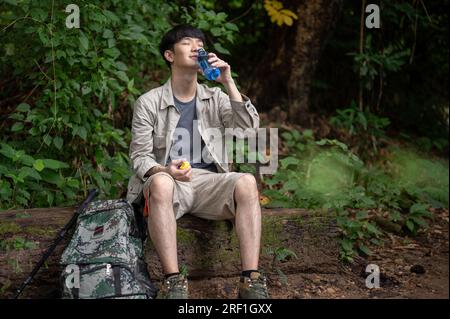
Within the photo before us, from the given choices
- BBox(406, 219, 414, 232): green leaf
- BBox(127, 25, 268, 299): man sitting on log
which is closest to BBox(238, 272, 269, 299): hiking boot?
BBox(127, 25, 268, 299): man sitting on log

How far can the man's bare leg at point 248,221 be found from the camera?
418cm

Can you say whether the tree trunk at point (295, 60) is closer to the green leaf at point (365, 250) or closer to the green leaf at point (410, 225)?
the green leaf at point (410, 225)

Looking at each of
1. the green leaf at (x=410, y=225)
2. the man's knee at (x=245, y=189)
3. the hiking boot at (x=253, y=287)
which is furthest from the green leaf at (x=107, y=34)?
the green leaf at (x=410, y=225)

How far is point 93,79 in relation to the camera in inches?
206

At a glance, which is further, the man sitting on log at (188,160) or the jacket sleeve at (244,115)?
the jacket sleeve at (244,115)

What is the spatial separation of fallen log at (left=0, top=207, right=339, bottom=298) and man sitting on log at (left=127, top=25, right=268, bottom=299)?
24cm

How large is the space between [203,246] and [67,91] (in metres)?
1.66

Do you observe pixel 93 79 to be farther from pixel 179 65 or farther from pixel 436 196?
pixel 436 196

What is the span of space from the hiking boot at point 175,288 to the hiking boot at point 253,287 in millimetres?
354

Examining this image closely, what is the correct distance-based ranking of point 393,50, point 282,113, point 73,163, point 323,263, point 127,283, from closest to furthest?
point 127,283, point 323,263, point 73,163, point 282,113, point 393,50

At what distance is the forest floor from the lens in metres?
4.80

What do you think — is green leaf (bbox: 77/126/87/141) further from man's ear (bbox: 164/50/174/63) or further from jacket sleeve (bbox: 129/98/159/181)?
man's ear (bbox: 164/50/174/63)

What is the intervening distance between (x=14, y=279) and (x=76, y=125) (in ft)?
4.79

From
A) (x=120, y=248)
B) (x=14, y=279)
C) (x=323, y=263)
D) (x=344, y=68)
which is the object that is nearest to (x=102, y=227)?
(x=120, y=248)
